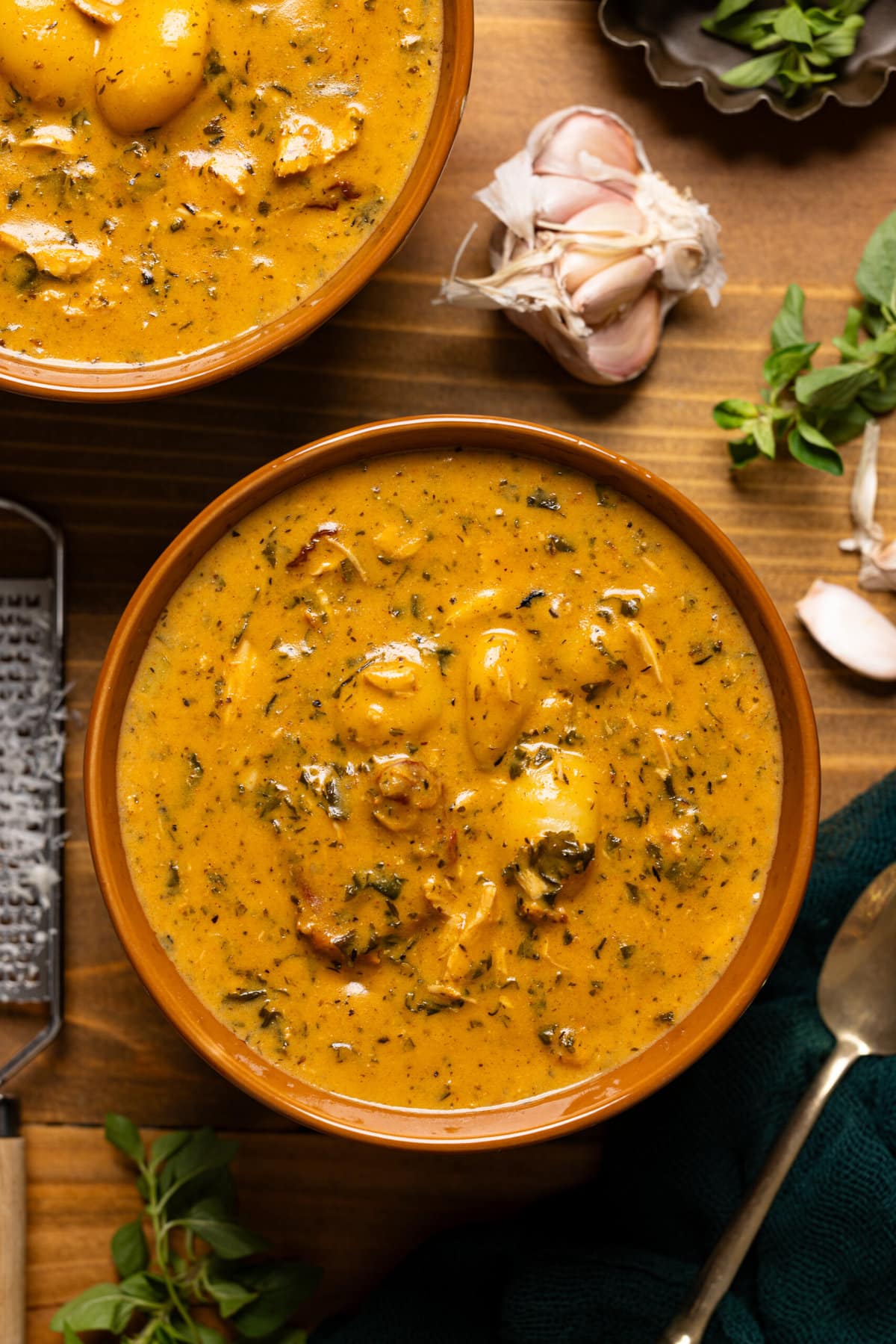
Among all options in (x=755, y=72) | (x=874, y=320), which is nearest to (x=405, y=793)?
(x=874, y=320)

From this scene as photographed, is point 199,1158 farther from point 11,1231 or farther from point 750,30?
point 750,30

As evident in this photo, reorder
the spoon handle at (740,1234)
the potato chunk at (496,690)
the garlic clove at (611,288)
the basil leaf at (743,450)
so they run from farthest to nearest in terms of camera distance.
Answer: the basil leaf at (743,450) < the garlic clove at (611,288) < the spoon handle at (740,1234) < the potato chunk at (496,690)

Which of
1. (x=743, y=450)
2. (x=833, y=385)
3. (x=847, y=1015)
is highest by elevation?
(x=833, y=385)

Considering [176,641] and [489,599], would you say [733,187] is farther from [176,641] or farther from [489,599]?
[176,641]

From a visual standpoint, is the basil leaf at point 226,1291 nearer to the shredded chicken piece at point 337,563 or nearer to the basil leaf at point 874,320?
the shredded chicken piece at point 337,563

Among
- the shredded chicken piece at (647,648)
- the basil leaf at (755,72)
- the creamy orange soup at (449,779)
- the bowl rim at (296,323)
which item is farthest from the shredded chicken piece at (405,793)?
the basil leaf at (755,72)

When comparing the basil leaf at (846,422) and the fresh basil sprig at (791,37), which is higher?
the fresh basil sprig at (791,37)
